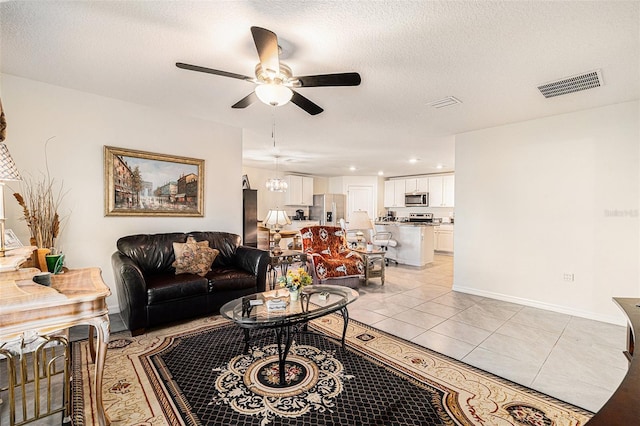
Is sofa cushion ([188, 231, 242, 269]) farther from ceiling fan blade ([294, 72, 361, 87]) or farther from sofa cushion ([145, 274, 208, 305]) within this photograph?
ceiling fan blade ([294, 72, 361, 87])

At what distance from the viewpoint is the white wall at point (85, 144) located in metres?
2.89

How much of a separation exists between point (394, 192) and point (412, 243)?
3305 mm

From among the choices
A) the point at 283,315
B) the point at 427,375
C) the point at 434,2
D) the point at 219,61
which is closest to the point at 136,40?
the point at 219,61

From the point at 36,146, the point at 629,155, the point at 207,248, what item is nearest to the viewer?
the point at 36,146

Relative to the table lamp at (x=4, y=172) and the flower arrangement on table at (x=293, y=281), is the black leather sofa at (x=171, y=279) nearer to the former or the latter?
the flower arrangement on table at (x=293, y=281)

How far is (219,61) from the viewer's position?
2.47m

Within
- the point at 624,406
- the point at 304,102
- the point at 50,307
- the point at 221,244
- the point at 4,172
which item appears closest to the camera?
the point at 624,406

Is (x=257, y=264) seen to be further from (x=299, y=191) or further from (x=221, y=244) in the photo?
(x=299, y=191)

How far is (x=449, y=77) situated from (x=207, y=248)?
3.29m

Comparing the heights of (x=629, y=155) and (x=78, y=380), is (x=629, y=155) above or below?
above

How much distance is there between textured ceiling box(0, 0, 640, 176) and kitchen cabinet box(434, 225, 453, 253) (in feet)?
16.5

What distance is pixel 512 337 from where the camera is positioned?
287cm

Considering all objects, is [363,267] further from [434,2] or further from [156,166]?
[434,2]

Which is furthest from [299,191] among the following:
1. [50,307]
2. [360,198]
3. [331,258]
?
[50,307]
